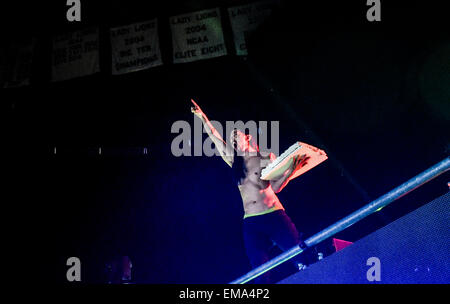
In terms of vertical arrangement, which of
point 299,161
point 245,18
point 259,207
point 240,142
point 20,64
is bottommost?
point 259,207

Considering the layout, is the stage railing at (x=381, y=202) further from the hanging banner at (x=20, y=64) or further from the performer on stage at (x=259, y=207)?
the hanging banner at (x=20, y=64)

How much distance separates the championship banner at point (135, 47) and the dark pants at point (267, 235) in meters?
3.51

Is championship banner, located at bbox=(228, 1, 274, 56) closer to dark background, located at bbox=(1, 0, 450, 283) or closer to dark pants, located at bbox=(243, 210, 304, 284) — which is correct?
dark background, located at bbox=(1, 0, 450, 283)

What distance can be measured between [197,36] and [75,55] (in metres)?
2.03

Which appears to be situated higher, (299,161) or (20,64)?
(20,64)

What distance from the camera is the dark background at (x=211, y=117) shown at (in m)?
3.64

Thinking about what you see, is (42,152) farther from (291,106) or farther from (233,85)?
(291,106)

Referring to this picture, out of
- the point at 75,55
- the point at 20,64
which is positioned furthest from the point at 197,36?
the point at 20,64

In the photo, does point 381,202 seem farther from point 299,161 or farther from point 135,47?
point 135,47

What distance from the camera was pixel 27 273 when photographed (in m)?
5.11

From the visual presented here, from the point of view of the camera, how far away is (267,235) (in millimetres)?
3145

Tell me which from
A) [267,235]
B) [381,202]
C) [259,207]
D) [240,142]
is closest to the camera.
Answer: [381,202]

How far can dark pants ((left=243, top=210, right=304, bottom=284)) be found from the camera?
3.09 m

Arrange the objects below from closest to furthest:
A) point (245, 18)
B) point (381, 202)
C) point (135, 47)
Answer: point (381, 202), point (245, 18), point (135, 47)
